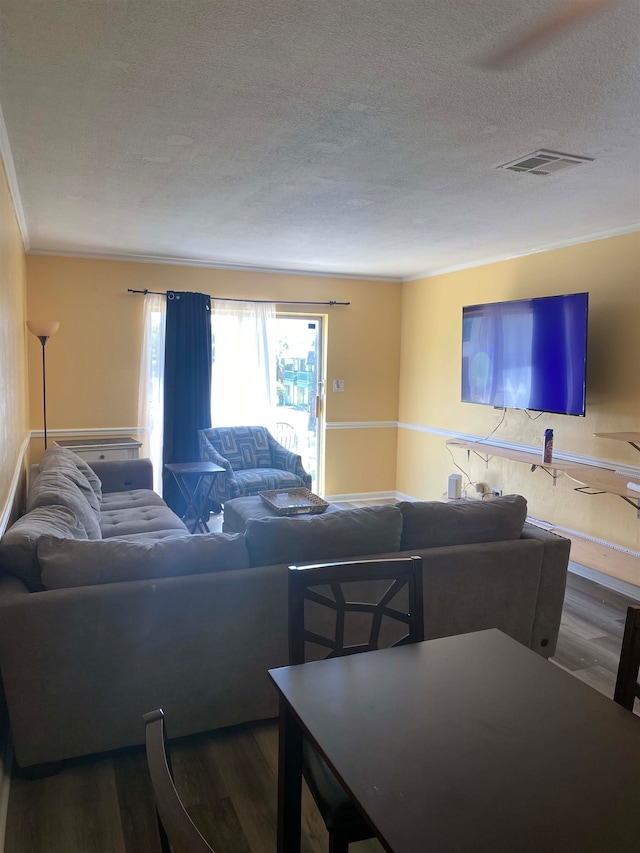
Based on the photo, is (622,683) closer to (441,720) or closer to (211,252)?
(441,720)

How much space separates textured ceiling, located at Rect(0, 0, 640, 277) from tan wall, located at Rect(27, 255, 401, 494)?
1.42m

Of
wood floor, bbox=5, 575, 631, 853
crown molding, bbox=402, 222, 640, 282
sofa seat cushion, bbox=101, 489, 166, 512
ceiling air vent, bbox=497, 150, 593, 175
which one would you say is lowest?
wood floor, bbox=5, 575, 631, 853

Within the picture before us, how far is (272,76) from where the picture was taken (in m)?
1.97

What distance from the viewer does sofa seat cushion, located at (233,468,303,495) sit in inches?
206

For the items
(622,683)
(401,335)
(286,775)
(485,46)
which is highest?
(485,46)

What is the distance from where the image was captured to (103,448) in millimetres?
5336

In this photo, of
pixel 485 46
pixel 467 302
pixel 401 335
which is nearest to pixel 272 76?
pixel 485 46

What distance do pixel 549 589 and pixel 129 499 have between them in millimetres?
2971

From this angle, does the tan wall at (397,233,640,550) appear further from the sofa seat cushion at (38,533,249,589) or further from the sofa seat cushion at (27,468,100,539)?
the sofa seat cushion at (27,468,100,539)

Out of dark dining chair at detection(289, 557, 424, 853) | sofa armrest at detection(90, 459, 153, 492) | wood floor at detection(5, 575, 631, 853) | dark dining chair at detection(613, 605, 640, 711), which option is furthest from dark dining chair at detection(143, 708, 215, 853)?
sofa armrest at detection(90, 459, 153, 492)

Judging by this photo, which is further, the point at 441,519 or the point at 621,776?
the point at 441,519

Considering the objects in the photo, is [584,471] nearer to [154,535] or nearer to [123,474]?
[154,535]

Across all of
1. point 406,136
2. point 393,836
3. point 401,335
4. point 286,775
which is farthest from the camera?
point 401,335

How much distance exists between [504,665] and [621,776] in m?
0.42
